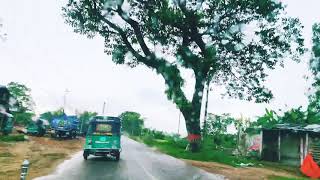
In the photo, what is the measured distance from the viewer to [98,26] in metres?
33.9

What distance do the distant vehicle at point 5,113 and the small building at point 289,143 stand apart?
30.1 m

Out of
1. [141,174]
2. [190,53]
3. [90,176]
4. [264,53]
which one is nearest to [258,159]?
[264,53]

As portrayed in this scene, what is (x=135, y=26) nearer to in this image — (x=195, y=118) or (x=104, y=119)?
(x=195, y=118)

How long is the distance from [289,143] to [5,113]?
1293 inches

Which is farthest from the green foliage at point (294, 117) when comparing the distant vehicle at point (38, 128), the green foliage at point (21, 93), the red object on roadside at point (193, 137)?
the green foliage at point (21, 93)

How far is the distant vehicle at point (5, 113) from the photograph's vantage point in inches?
1839

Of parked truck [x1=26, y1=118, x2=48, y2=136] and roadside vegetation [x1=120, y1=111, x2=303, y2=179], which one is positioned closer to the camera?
roadside vegetation [x1=120, y1=111, x2=303, y2=179]

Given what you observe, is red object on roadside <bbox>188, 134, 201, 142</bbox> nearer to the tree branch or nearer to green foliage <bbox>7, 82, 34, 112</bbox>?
the tree branch

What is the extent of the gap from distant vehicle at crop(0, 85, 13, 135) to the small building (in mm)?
30088

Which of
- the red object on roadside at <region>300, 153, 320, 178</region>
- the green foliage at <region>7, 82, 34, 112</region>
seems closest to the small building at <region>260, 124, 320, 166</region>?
the red object on roadside at <region>300, 153, 320, 178</region>

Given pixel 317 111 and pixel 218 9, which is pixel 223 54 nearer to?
pixel 218 9

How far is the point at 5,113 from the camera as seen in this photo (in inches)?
1852

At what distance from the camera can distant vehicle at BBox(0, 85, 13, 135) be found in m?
46.7

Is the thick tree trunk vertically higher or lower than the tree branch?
lower
